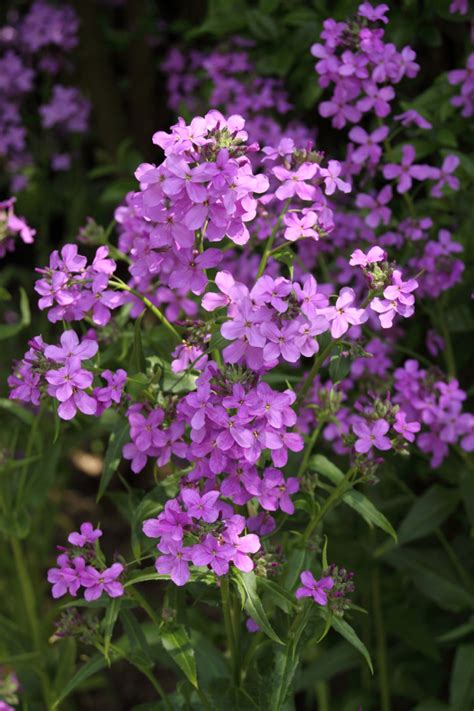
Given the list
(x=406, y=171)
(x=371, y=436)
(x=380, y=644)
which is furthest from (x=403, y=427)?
(x=380, y=644)

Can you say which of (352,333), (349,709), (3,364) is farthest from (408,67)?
(3,364)

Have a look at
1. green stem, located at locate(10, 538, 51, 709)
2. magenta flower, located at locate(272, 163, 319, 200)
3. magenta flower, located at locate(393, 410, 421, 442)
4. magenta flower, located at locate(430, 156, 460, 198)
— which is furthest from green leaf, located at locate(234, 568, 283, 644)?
magenta flower, located at locate(430, 156, 460, 198)

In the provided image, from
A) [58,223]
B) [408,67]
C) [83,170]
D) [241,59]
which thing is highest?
[408,67]

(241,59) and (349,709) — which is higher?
(241,59)

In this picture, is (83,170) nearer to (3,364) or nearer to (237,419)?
(3,364)

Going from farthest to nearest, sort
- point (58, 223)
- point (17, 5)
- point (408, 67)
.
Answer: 1. point (58, 223)
2. point (17, 5)
3. point (408, 67)

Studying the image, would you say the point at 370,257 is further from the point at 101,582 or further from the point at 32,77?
the point at 32,77
